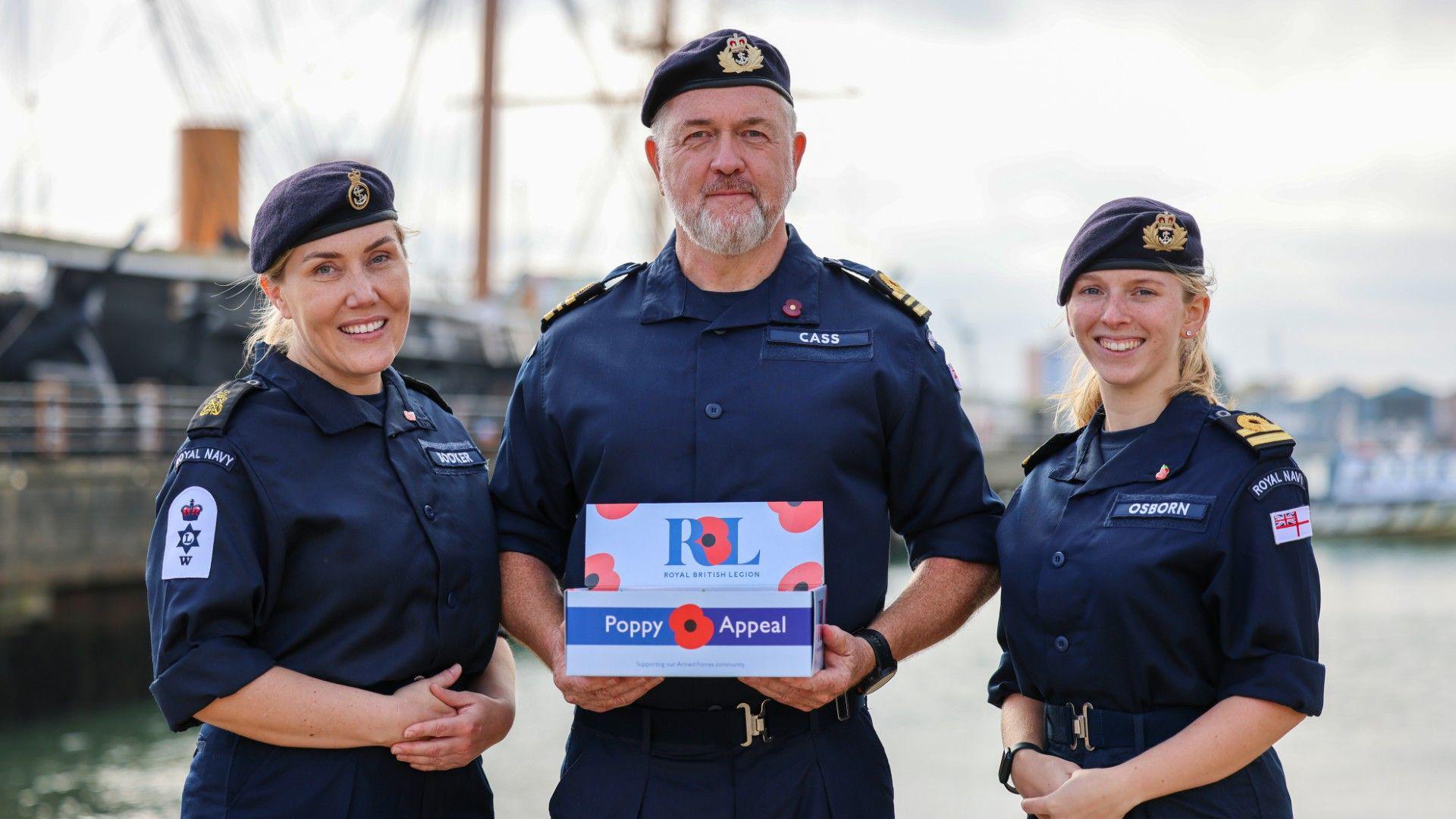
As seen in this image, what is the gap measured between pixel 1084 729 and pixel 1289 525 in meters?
0.62

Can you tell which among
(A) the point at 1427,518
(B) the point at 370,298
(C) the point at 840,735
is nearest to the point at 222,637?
(B) the point at 370,298

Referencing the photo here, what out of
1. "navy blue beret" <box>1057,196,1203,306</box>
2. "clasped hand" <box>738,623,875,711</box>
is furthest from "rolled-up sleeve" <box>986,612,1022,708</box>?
"navy blue beret" <box>1057,196,1203,306</box>

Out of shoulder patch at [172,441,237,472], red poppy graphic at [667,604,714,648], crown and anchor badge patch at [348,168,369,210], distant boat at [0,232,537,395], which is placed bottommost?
red poppy graphic at [667,604,714,648]

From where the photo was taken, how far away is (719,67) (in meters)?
3.08

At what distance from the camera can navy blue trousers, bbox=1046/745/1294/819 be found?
2758 millimetres

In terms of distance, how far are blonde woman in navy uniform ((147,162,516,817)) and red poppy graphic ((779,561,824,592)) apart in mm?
845

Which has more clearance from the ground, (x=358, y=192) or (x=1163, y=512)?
(x=358, y=192)

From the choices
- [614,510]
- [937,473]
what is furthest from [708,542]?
[937,473]

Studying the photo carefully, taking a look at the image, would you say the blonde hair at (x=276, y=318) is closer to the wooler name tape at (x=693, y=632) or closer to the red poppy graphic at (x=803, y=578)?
the wooler name tape at (x=693, y=632)

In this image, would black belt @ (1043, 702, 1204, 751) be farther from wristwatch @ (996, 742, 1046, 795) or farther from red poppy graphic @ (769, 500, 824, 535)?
red poppy graphic @ (769, 500, 824, 535)

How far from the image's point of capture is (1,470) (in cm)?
1480

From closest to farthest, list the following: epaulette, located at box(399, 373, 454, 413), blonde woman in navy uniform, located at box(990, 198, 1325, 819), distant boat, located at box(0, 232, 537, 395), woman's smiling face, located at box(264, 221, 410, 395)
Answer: blonde woman in navy uniform, located at box(990, 198, 1325, 819)
woman's smiling face, located at box(264, 221, 410, 395)
epaulette, located at box(399, 373, 454, 413)
distant boat, located at box(0, 232, 537, 395)

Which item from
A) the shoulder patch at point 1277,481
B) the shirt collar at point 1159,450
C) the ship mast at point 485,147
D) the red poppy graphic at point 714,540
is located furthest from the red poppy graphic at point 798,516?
the ship mast at point 485,147

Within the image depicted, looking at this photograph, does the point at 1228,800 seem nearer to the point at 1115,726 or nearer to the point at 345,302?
the point at 1115,726
